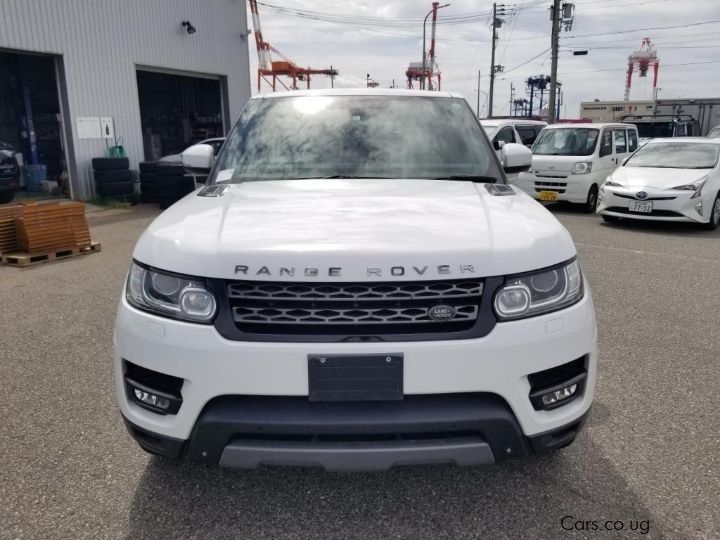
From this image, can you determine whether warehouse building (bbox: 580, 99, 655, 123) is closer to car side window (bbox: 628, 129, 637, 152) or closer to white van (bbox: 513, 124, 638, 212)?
car side window (bbox: 628, 129, 637, 152)

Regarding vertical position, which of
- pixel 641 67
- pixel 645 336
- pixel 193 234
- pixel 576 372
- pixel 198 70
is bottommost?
pixel 645 336

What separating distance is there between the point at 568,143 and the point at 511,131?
2058 millimetres

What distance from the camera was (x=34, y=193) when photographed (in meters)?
14.8

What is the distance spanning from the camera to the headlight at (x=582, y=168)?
38.7ft

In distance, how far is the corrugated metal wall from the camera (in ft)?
40.7

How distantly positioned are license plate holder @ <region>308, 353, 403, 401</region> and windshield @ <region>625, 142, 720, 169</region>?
10099mm

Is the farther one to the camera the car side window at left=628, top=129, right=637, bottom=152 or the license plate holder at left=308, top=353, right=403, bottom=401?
the car side window at left=628, top=129, right=637, bottom=152

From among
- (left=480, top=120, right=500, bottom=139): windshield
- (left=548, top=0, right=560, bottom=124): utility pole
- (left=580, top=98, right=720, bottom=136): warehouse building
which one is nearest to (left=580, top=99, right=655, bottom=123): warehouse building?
(left=580, top=98, right=720, bottom=136): warehouse building

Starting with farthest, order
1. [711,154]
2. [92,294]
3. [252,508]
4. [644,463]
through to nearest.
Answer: [711,154] → [92,294] → [644,463] → [252,508]

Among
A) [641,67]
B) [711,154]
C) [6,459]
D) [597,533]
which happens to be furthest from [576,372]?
[641,67]

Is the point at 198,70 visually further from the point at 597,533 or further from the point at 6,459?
the point at 597,533

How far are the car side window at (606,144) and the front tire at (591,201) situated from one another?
0.81 meters

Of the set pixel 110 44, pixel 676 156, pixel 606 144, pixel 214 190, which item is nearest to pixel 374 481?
pixel 214 190

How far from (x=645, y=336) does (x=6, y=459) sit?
4.31m
